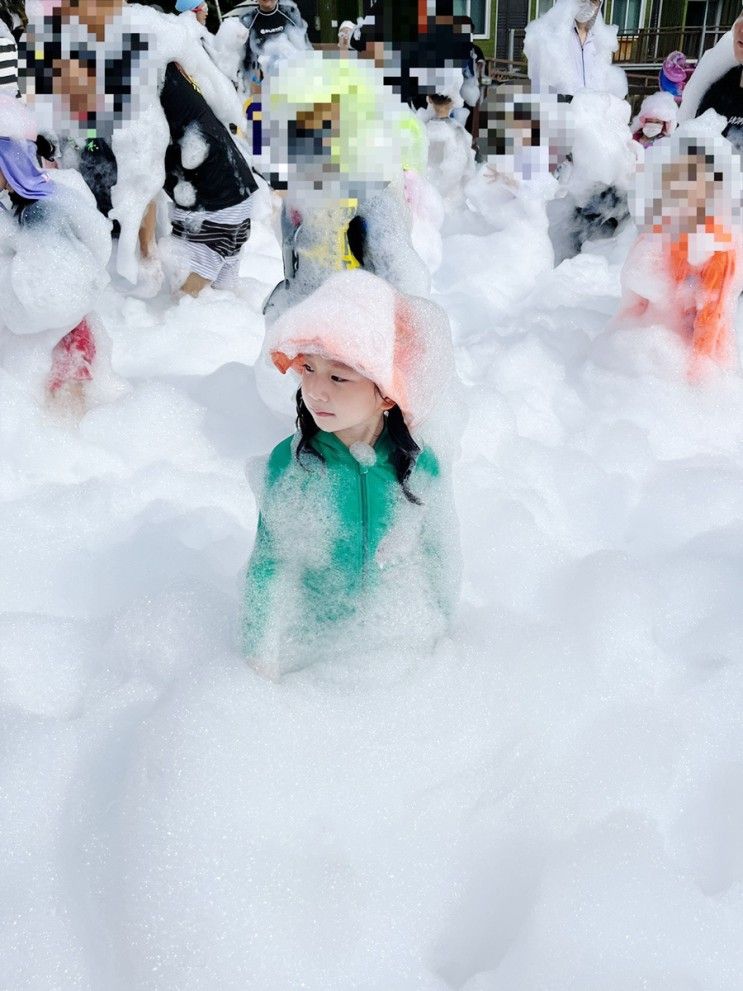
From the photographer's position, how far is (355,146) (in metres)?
2.43

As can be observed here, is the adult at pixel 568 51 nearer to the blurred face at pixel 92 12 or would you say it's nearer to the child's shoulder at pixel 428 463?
the blurred face at pixel 92 12

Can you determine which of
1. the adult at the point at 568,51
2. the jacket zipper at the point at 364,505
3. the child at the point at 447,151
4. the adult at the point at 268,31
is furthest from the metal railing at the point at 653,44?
the jacket zipper at the point at 364,505

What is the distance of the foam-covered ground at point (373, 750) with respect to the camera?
161cm

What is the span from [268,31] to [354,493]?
630cm

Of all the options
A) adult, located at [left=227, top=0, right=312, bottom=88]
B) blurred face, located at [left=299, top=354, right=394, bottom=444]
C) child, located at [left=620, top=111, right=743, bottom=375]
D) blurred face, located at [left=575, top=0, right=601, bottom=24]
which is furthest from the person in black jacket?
adult, located at [left=227, top=0, right=312, bottom=88]

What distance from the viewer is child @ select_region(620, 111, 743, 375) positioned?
318 centimetres

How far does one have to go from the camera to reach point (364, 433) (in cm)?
181

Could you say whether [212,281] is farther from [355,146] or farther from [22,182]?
[355,146]

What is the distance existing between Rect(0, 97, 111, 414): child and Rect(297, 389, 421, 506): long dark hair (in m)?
1.42

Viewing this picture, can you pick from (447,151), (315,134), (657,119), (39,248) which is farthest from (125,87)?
(657,119)

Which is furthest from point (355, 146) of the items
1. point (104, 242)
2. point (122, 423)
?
point (122, 423)

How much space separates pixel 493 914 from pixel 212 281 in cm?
348

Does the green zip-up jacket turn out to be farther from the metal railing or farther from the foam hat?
the metal railing

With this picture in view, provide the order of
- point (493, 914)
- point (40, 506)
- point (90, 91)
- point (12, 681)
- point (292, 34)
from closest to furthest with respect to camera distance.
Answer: point (493, 914), point (12, 681), point (40, 506), point (90, 91), point (292, 34)
